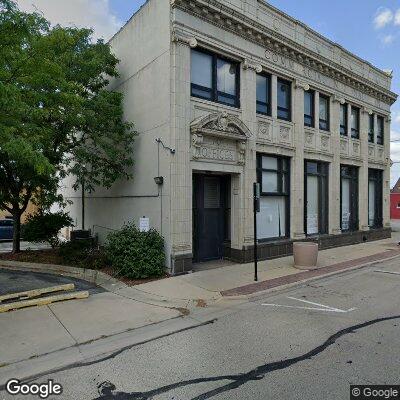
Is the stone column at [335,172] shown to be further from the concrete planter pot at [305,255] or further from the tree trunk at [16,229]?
the tree trunk at [16,229]

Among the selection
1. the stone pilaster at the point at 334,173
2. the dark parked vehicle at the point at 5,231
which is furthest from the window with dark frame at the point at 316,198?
the dark parked vehicle at the point at 5,231

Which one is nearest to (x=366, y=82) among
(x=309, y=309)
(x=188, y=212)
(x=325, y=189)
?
(x=325, y=189)

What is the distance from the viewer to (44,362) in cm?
496

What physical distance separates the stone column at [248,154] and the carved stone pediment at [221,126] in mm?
524

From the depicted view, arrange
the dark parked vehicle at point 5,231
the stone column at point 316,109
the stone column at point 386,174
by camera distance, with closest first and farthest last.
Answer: the stone column at point 316,109 → the dark parked vehicle at point 5,231 → the stone column at point 386,174

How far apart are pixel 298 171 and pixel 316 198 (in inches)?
89.2

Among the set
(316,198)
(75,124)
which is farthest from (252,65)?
(316,198)

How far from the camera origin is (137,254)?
984cm

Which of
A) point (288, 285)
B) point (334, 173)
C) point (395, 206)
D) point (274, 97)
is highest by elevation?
point (274, 97)

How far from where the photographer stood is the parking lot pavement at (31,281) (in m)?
8.87

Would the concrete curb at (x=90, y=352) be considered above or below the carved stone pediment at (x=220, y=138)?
below

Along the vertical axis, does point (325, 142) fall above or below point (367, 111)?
below

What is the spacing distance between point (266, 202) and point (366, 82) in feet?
33.4

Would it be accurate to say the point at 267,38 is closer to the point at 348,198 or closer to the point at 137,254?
the point at 137,254
